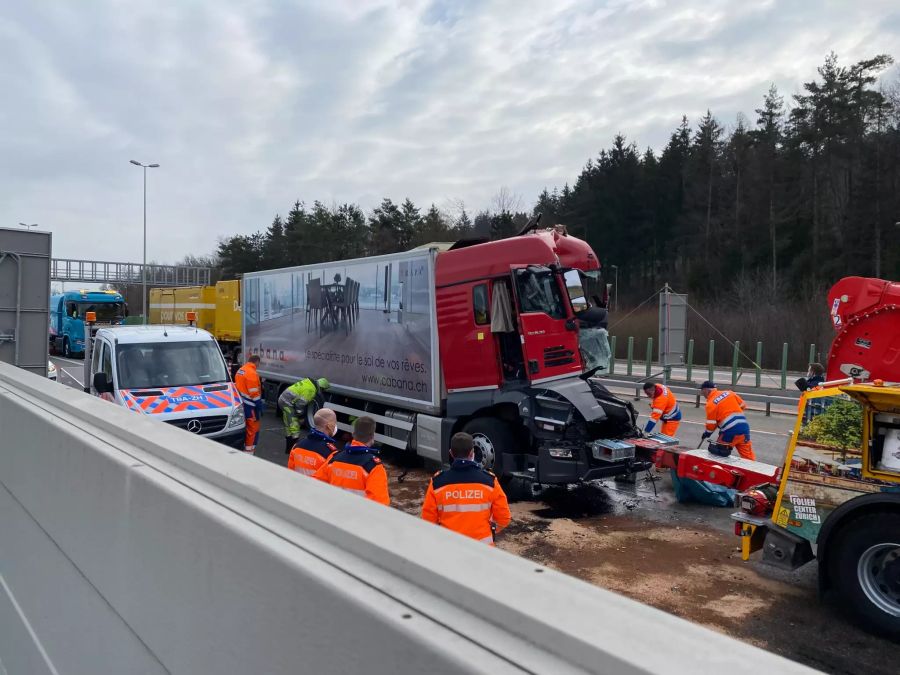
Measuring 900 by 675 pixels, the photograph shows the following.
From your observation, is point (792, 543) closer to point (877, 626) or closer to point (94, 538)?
point (877, 626)

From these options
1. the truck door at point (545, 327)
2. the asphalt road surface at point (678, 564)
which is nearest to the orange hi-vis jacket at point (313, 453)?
the asphalt road surface at point (678, 564)

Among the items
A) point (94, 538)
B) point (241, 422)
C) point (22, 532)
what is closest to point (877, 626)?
point (94, 538)

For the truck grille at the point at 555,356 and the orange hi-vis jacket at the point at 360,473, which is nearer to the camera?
the orange hi-vis jacket at the point at 360,473

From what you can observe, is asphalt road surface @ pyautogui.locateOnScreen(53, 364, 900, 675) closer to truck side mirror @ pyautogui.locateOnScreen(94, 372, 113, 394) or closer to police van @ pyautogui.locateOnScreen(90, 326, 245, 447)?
police van @ pyautogui.locateOnScreen(90, 326, 245, 447)

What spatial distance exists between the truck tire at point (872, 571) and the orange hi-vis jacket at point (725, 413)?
10.8 ft

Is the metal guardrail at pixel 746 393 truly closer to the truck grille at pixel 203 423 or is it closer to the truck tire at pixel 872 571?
the truck grille at pixel 203 423

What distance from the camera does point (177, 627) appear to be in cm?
187

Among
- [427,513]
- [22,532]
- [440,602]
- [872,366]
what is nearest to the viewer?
[440,602]

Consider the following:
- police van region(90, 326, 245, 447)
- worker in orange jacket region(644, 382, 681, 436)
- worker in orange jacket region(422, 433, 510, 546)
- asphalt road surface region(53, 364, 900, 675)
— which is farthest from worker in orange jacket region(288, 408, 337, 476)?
worker in orange jacket region(644, 382, 681, 436)

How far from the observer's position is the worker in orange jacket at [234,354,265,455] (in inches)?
393

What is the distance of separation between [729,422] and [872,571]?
342 cm

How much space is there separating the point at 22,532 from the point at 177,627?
220 cm

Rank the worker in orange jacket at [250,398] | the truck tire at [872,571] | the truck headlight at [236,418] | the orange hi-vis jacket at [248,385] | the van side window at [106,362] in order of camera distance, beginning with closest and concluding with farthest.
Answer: the truck tire at [872,571]
the truck headlight at [236,418]
the van side window at [106,362]
the worker in orange jacket at [250,398]
the orange hi-vis jacket at [248,385]

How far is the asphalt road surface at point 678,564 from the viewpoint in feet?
15.3
